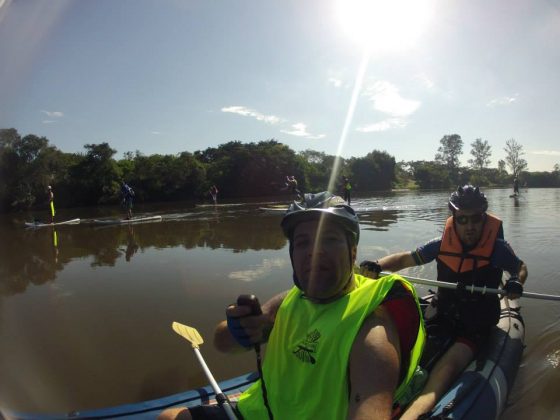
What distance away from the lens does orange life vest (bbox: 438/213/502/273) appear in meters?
3.87

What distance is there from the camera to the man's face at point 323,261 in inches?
71.3

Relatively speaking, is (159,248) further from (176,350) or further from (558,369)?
(558,369)

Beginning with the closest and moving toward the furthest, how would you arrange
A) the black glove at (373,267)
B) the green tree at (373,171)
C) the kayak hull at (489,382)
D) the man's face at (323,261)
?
the man's face at (323,261) < the kayak hull at (489,382) < the black glove at (373,267) < the green tree at (373,171)

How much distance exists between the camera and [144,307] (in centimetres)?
610

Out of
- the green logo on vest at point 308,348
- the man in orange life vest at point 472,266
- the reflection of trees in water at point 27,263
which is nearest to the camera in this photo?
the green logo on vest at point 308,348

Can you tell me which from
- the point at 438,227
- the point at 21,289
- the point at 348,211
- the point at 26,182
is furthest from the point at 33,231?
the point at 348,211

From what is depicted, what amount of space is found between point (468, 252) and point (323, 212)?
282cm

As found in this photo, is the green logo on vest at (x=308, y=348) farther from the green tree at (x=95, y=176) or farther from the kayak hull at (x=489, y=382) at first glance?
the green tree at (x=95, y=176)

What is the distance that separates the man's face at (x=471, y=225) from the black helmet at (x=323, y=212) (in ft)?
8.26

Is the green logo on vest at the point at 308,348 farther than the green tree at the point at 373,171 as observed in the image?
No

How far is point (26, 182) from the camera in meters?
17.9

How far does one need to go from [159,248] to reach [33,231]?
8944 mm

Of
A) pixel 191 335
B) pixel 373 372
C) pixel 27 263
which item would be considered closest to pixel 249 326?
pixel 373 372

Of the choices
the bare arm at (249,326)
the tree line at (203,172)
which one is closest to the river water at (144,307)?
the bare arm at (249,326)
